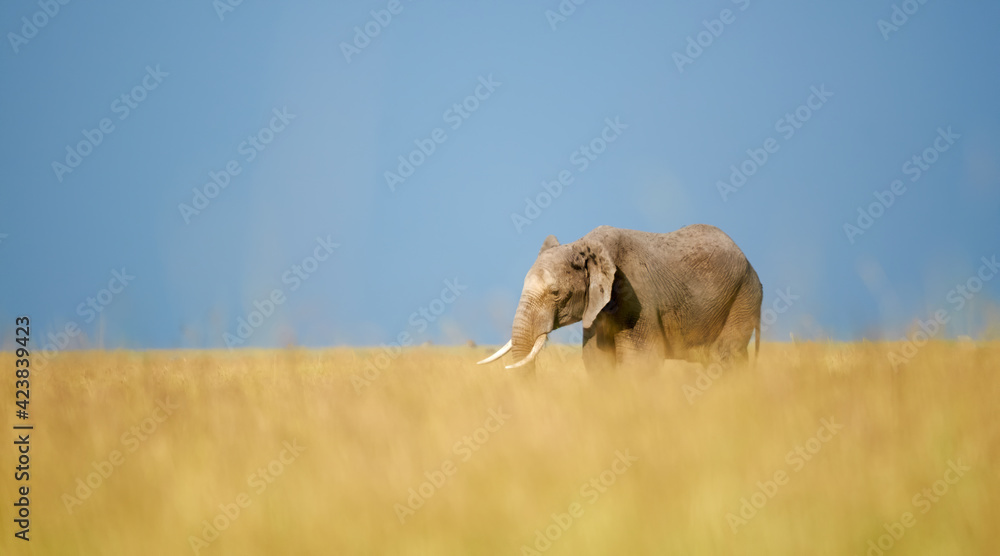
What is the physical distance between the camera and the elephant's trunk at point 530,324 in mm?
8383

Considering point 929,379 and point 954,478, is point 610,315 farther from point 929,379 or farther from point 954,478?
point 954,478

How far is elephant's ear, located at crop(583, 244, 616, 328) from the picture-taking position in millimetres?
8273

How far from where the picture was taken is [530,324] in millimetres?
8398

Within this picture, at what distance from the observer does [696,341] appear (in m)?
9.59
